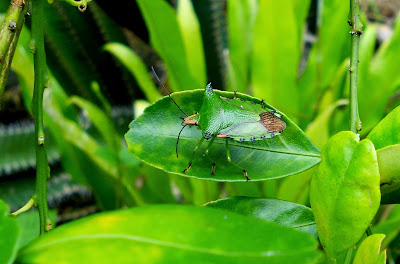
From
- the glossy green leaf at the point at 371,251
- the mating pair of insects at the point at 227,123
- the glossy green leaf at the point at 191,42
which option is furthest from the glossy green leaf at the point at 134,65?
the glossy green leaf at the point at 371,251

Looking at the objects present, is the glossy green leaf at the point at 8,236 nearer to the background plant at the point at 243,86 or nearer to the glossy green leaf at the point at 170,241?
the glossy green leaf at the point at 170,241

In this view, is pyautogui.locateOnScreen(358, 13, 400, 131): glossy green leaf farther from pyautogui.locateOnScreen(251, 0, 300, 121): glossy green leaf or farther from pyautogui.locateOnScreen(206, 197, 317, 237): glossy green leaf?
pyautogui.locateOnScreen(206, 197, 317, 237): glossy green leaf

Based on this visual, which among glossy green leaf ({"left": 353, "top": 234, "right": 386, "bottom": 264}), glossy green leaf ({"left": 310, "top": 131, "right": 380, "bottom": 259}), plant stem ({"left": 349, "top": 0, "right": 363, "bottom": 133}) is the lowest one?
glossy green leaf ({"left": 353, "top": 234, "right": 386, "bottom": 264})

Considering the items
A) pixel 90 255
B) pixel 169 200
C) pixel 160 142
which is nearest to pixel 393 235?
pixel 169 200

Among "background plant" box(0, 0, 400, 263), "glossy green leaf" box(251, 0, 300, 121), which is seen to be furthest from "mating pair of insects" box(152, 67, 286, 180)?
"glossy green leaf" box(251, 0, 300, 121)

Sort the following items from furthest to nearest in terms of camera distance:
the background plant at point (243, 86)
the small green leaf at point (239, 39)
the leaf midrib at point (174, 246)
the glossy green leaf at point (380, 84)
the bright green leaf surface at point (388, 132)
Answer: the small green leaf at point (239, 39), the glossy green leaf at point (380, 84), the background plant at point (243, 86), the bright green leaf surface at point (388, 132), the leaf midrib at point (174, 246)

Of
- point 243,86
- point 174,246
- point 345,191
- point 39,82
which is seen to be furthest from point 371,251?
point 243,86

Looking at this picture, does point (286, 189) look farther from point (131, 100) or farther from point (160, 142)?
point (131, 100)
